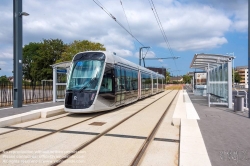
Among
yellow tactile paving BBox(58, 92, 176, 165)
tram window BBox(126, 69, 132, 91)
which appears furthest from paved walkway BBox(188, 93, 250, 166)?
tram window BBox(126, 69, 132, 91)

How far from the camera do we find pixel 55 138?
6500 millimetres

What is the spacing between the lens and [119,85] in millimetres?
12383

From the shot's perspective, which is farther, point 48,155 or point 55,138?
point 55,138

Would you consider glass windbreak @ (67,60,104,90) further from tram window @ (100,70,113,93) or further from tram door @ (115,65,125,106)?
tram door @ (115,65,125,106)

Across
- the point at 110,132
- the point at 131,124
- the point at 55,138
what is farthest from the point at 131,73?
the point at 55,138

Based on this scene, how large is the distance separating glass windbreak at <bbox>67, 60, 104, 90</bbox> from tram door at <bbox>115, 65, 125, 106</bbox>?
5.41 feet

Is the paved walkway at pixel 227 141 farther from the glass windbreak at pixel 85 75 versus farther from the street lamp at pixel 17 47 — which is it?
the street lamp at pixel 17 47

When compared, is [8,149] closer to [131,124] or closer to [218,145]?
[131,124]

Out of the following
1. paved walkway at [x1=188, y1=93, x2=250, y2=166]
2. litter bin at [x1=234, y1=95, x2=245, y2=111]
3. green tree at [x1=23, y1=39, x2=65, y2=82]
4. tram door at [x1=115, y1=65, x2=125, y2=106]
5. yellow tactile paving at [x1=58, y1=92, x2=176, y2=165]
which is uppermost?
green tree at [x1=23, y1=39, x2=65, y2=82]

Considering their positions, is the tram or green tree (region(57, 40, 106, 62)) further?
green tree (region(57, 40, 106, 62))

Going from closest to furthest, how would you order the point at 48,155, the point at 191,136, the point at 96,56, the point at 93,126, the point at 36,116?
1. the point at 48,155
2. the point at 191,136
3. the point at 93,126
4. the point at 36,116
5. the point at 96,56

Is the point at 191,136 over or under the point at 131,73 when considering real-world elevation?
under

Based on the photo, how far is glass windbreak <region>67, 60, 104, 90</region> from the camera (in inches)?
400

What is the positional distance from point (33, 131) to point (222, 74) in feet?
37.3
